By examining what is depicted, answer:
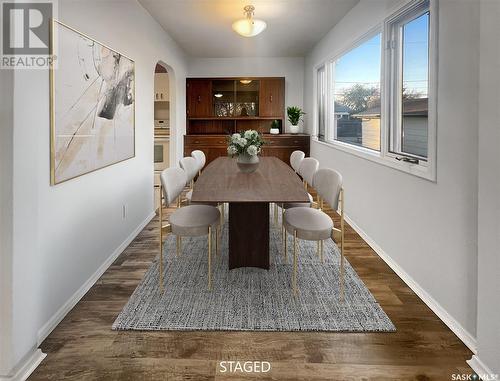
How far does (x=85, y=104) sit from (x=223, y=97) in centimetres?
535

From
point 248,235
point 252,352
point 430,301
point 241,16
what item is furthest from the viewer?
point 241,16

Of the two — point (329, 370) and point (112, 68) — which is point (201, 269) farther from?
point (112, 68)

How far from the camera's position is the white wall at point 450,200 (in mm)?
2084

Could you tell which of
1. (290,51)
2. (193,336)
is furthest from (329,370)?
(290,51)

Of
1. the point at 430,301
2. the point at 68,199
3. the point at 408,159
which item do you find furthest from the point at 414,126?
the point at 68,199

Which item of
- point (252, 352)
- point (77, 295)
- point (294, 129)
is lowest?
point (252, 352)

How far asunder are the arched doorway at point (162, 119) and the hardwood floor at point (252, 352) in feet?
15.3

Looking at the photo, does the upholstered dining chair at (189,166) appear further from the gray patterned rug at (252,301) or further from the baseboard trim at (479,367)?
the baseboard trim at (479,367)

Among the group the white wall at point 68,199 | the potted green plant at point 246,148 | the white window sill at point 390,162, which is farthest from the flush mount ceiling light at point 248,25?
the white window sill at point 390,162

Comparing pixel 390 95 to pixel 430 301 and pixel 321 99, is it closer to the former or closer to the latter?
pixel 430 301

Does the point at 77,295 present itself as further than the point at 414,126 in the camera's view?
No

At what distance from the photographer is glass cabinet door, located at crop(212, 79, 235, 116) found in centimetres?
791

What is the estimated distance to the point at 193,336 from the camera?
86.7 inches

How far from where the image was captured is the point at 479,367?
186 cm
